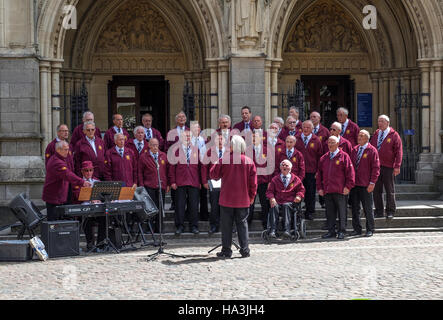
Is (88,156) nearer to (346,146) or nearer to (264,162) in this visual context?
(264,162)

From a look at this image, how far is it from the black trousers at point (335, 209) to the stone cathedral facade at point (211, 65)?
11.9 feet

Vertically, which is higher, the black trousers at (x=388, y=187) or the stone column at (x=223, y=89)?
the stone column at (x=223, y=89)

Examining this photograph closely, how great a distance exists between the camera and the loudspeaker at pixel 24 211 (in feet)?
35.3

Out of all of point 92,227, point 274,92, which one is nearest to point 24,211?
point 92,227

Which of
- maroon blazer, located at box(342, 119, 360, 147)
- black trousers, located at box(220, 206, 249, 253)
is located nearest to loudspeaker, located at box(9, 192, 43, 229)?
black trousers, located at box(220, 206, 249, 253)

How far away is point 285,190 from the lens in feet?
38.3

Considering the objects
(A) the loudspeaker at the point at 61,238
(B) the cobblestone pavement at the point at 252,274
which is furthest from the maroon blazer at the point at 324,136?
(A) the loudspeaker at the point at 61,238

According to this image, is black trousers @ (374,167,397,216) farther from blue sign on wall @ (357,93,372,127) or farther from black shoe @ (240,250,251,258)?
blue sign on wall @ (357,93,372,127)

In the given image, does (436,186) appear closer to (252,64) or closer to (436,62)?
(436,62)

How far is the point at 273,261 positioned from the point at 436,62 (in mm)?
7658

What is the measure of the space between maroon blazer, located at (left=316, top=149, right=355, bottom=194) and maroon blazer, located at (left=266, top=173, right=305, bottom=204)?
0.46m

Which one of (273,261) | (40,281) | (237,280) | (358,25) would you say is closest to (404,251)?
(273,261)

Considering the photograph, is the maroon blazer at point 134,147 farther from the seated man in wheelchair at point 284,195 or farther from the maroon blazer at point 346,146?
the maroon blazer at point 346,146

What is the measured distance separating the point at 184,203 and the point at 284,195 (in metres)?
1.67
